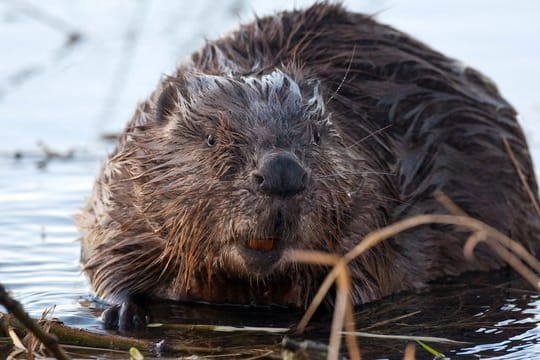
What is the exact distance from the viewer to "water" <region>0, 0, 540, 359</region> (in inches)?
192

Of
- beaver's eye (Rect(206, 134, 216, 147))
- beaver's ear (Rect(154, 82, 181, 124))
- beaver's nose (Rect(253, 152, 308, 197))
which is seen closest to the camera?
beaver's nose (Rect(253, 152, 308, 197))

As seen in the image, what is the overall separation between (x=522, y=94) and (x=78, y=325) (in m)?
4.58

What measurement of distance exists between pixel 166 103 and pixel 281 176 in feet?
3.60

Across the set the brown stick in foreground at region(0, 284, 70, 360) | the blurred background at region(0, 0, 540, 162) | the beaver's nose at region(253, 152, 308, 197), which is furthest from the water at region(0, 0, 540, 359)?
the brown stick in foreground at region(0, 284, 70, 360)

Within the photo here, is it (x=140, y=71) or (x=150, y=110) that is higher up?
(x=140, y=71)

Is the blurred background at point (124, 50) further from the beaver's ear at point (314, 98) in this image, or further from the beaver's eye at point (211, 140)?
the beaver's eye at point (211, 140)

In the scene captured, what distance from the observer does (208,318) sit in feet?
16.1

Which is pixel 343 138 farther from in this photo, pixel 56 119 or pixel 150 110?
pixel 56 119

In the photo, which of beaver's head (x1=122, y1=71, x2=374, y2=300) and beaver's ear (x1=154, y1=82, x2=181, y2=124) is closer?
beaver's head (x1=122, y1=71, x2=374, y2=300)

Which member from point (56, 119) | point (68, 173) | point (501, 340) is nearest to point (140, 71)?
point (56, 119)

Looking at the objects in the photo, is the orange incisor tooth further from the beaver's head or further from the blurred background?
the blurred background

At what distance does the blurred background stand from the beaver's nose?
3676 mm

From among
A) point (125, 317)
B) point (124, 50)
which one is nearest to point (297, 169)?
point (125, 317)

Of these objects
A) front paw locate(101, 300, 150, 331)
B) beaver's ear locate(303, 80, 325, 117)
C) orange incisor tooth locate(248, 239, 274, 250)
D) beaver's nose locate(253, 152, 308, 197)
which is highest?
beaver's ear locate(303, 80, 325, 117)
